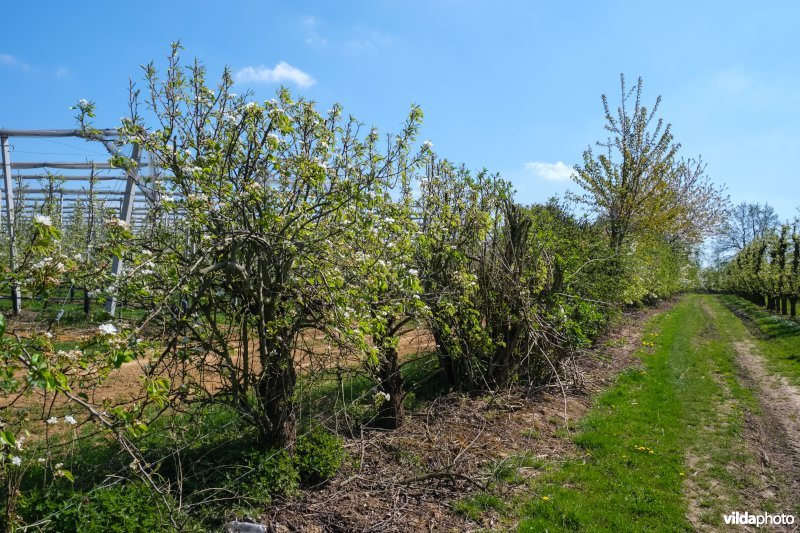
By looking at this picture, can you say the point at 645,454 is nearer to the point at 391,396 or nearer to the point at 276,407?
the point at 391,396

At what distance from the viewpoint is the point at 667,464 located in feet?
19.0

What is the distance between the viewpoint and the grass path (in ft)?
15.2

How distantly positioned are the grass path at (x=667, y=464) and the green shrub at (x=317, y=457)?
164cm

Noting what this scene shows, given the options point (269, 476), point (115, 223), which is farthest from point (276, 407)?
point (115, 223)

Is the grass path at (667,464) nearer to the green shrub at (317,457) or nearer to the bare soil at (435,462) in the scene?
the bare soil at (435,462)

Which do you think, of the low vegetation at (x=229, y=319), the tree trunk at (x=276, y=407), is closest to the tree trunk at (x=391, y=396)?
the low vegetation at (x=229, y=319)

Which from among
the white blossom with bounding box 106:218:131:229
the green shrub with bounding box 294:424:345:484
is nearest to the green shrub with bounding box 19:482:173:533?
the green shrub with bounding box 294:424:345:484

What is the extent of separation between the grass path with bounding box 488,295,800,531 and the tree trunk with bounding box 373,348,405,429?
1.79m

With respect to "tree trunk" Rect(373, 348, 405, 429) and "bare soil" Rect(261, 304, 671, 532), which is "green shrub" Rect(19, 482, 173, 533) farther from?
"tree trunk" Rect(373, 348, 405, 429)

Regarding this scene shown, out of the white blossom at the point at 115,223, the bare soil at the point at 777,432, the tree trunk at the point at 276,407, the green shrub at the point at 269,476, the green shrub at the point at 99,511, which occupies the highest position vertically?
the white blossom at the point at 115,223

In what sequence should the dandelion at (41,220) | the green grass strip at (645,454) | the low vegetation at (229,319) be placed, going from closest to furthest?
the dandelion at (41,220), the low vegetation at (229,319), the green grass strip at (645,454)

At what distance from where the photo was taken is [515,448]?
240 inches

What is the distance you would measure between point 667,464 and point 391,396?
315 centimetres

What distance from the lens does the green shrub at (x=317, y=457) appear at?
468 cm
